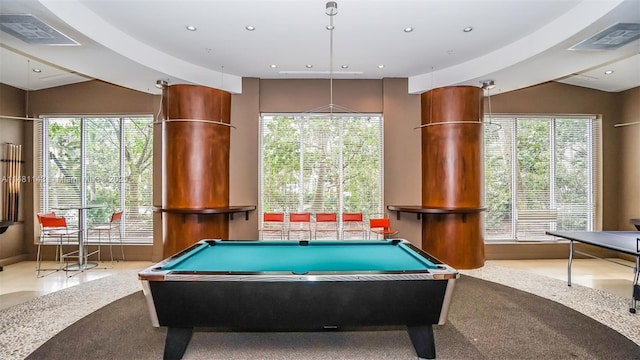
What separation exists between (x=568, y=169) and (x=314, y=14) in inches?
230

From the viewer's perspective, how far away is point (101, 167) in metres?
6.23

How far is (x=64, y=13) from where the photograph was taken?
11.1 feet

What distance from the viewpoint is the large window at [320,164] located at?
20.1 ft

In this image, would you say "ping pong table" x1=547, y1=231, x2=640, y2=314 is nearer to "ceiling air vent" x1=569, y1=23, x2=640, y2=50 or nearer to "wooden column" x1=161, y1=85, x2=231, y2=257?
"ceiling air vent" x1=569, y1=23, x2=640, y2=50

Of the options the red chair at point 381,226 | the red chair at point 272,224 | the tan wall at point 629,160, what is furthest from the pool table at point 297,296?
the tan wall at point 629,160

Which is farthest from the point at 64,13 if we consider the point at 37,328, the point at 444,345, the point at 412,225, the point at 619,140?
the point at 619,140

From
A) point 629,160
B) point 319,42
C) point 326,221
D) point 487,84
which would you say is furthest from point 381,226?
point 629,160

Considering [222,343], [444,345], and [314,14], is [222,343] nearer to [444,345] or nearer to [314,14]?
[444,345]

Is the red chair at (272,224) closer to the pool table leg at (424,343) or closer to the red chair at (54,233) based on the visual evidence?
the red chair at (54,233)

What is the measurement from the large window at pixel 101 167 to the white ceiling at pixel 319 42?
3.00 feet

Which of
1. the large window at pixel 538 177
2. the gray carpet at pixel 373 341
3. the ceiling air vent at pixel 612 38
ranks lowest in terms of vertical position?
the gray carpet at pixel 373 341

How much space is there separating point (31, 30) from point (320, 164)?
4.40 metres

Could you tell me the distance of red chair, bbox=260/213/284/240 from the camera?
5.73 meters

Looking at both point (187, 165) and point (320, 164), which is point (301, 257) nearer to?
point (187, 165)
